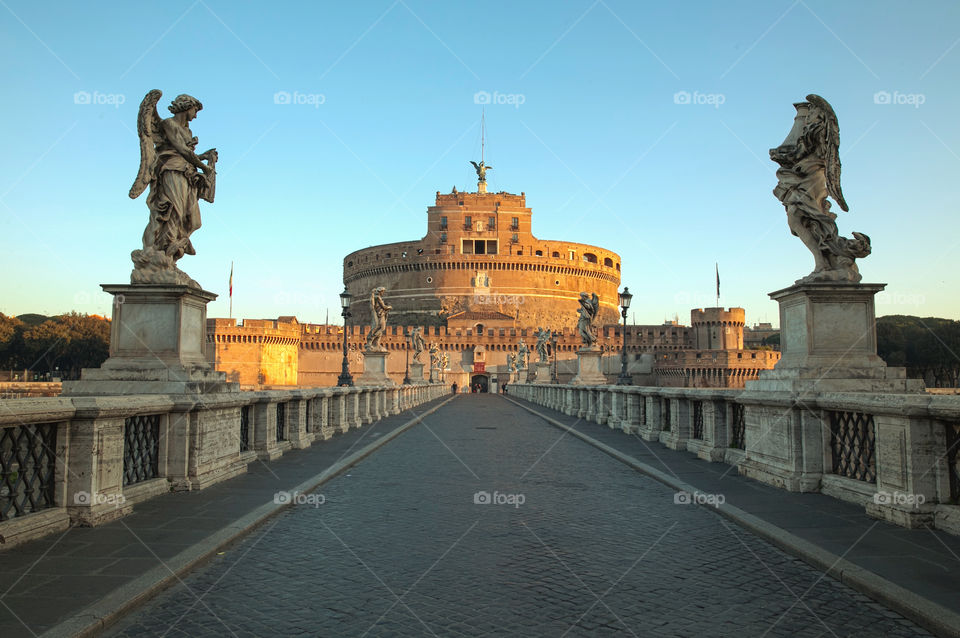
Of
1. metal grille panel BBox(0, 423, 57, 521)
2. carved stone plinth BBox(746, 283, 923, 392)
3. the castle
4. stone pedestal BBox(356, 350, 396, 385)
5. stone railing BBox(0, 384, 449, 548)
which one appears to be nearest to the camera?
metal grille panel BBox(0, 423, 57, 521)

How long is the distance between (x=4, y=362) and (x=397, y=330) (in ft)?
141

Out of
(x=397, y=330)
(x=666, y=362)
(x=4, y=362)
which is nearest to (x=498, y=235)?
(x=397, y=330)

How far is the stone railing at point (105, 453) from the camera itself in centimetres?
512

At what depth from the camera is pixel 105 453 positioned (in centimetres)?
586

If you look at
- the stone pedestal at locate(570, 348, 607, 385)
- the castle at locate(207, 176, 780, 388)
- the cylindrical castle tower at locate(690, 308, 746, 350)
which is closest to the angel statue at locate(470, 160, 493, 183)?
the castle at locate(207, 176, 780, 388)

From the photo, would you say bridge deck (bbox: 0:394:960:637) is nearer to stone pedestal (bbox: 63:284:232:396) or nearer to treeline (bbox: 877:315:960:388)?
stone pedestal (bbox: 63:284:232:396)

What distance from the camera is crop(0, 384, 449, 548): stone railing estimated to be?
16.8 feet

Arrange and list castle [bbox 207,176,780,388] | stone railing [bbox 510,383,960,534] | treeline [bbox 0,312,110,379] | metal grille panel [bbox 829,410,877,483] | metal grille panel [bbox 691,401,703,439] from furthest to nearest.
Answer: castle [bbox 207,176,780,388], treeline [bbox 0,312,110,379], metal grille panel [bbox 691,401,703,439], metal grille panel [bbox 829,410,877,483], stone railing [bbox 510,383,960,534]

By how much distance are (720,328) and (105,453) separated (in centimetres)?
9506

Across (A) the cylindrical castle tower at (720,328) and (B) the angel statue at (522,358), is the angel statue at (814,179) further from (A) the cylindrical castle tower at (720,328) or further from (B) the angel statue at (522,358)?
(A) the cylindrical castle tower at (720,328)

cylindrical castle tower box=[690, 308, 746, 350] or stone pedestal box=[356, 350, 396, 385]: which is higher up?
cylindrical castle tower box=[690, 308, 746, 350]

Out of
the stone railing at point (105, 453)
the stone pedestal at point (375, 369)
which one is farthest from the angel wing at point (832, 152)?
the stone pedestal at point (375, 369)

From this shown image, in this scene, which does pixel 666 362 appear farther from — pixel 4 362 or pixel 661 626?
pixel 661 626

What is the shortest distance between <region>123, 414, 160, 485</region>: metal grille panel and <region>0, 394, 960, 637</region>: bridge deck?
39 cm
